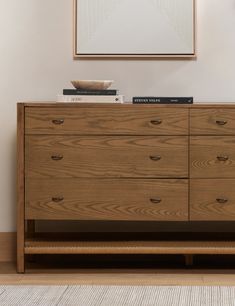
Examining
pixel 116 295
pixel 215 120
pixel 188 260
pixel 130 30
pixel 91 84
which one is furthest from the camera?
pixel 130 30

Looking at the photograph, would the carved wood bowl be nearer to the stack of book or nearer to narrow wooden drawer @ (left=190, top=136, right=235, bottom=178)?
the stack of book

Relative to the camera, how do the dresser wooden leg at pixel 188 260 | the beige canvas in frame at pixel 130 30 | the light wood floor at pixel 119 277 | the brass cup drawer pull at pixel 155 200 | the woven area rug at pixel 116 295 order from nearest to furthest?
the woven area rug at pixel 116 295 < the light wood floor at pixel 119 277 < the brass cup drawer pull at pixel 155 200 < the dresser wooden leg at pixel 188 260 < the beige canvas in frame at pixel 130 30

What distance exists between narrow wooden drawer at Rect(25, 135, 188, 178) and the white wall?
1.34ft

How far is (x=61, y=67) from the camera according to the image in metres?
3.46

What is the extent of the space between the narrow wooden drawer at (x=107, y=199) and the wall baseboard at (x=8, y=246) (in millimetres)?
400

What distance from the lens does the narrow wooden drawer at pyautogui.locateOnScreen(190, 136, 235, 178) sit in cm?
307

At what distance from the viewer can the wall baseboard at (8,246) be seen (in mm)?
3451

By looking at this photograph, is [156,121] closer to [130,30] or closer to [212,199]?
[212,199]

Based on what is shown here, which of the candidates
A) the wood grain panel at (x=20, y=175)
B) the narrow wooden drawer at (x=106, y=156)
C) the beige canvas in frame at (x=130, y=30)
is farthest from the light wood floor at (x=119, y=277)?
the beige canvas in frame at (x=130, y=30)

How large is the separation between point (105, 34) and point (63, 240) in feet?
3.10

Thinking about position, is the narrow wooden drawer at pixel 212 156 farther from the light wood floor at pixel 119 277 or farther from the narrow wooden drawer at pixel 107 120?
the light wood floor at pixel 119 277

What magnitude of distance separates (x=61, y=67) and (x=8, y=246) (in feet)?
2.78

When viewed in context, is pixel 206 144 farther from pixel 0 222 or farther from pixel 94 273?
pixel 0 222

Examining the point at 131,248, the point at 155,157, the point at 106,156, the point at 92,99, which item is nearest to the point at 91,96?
the point at 92,99
